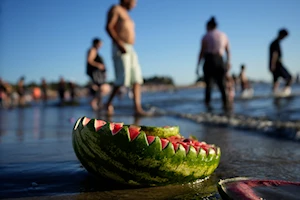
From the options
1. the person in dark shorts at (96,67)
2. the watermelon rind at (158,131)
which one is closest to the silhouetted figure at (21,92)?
the person in dark shorts at (96,67)

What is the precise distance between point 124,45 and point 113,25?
39cm

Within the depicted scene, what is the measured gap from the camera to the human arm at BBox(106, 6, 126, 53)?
17.8 ft

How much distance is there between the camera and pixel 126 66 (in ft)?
18.8

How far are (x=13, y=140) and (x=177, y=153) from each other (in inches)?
90.2

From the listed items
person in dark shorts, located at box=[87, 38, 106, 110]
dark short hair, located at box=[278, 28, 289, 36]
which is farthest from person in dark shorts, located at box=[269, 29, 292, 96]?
person in dark shorts, located at box=[87, 38, 106, 110]

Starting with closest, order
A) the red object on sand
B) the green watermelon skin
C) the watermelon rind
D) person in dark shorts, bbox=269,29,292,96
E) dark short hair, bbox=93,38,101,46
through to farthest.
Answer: the red object on sand
the green watermelon skin
the watermelon rind
dark short hair, bbox=93,38,101,46
person in dark shorts, bbox=269,29,292,96

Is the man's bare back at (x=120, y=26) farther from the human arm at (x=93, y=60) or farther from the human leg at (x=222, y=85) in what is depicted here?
the human arm at (x=93, y=60)

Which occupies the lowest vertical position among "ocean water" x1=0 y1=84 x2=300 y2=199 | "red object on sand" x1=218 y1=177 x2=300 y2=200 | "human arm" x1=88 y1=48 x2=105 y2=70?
"ocean water" x1=0 y1=84 x2=300 y2=199

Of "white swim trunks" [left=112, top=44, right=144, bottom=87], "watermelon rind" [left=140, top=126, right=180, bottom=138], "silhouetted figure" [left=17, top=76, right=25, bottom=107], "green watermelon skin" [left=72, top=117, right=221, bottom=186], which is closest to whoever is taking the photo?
"green watermelon skin" [left=72, top=117, right=221, bottom=186]

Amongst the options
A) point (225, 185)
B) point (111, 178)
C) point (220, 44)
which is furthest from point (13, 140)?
point (220, 44)

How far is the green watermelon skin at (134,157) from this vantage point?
4.73ft

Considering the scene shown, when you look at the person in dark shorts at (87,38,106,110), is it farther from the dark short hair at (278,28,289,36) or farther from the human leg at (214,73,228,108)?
the dark short hair at (278,28,289,36)

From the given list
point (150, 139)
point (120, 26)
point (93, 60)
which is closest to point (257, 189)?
point (150, 139)

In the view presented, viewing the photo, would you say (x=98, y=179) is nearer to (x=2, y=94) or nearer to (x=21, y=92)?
(x=2, y=94)
